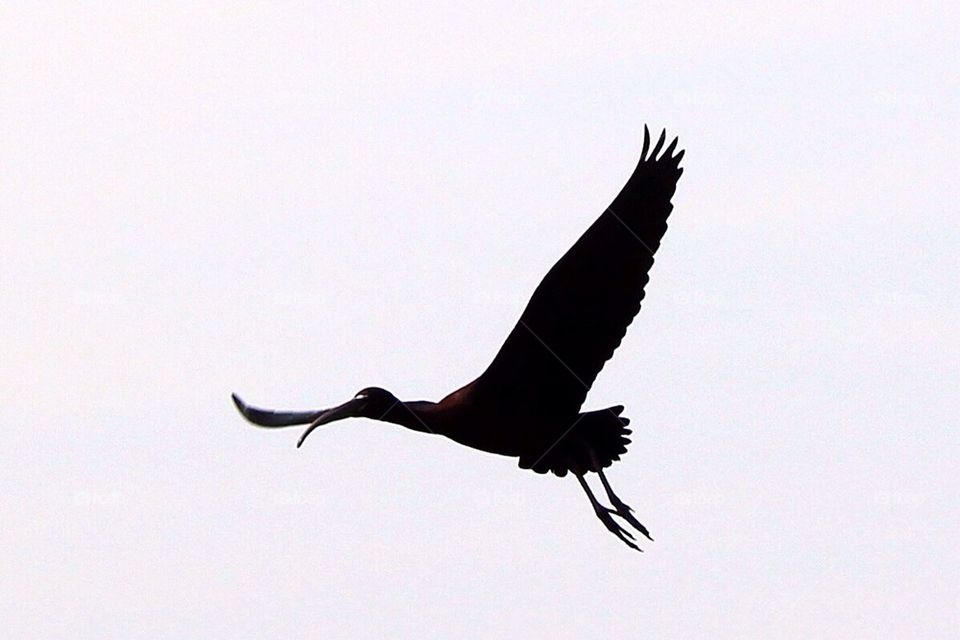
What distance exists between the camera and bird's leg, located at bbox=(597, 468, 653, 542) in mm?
12602

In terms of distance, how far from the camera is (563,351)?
488 inches

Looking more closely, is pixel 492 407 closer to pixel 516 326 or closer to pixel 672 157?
pixel 516 326

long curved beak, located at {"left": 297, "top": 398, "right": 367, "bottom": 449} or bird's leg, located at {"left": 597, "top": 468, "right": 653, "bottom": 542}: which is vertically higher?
long curved beak, located at {"left": 297, "top": 398, "right": 367, "bottom": 449}

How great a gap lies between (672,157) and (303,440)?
264 cm

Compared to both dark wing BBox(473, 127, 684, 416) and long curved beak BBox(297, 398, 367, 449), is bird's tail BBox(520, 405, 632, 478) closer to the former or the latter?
dark wing BBox(473, 127, 684, 416)

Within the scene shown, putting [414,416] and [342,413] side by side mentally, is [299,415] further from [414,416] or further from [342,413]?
[414,416]

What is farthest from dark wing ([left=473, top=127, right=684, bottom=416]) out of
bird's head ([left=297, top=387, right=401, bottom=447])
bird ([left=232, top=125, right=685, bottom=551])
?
bird's head ([left=297, top=387, right=401, bottom=447])

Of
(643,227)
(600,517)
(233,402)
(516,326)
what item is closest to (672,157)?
(643,227)

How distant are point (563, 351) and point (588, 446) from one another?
743 millimetres

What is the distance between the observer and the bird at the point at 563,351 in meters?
12.2

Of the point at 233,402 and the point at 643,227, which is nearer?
the point at 643,227

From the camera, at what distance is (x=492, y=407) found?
12375 mm

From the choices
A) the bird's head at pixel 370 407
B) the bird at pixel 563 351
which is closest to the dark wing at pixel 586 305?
the bird at pixel 563 351

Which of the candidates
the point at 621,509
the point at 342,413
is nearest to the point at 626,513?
the point at 621,509
